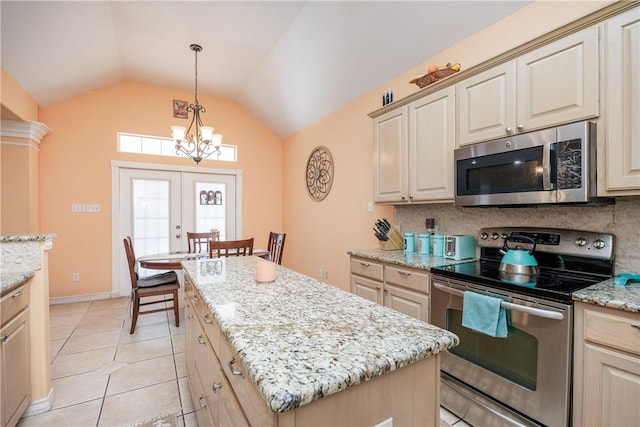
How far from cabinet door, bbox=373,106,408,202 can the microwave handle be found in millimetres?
1034

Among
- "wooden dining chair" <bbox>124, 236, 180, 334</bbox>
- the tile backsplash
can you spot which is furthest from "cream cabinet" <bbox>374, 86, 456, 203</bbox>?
"wooden dining chair" <bbox>124, 236, 180, 334</bbox>

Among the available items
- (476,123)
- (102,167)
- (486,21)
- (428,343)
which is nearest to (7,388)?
(428,343)

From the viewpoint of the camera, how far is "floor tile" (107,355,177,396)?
214 centimetres

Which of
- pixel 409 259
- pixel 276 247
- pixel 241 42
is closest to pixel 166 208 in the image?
pixel 276 247

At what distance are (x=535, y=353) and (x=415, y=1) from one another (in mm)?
2525

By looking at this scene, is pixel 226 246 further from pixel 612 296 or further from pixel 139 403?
pixel 612 296

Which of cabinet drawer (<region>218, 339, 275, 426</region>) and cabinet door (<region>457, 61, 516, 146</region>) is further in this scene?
cabinet door (<region>457, 61, 516, 146</region>)

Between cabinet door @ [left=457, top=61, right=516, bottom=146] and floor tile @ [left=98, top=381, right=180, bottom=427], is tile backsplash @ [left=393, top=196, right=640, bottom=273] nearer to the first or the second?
cabinet door @ [left=457, top=61, right=516, bottom=146]

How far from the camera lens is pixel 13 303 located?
1.56m

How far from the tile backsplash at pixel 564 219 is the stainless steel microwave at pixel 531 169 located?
0.32 m

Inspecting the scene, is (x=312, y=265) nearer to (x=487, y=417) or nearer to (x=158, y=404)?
(x=158, y=404)

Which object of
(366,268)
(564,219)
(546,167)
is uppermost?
(546,167)

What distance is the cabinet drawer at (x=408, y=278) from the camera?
79.5 inches

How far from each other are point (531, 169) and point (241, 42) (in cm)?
325
